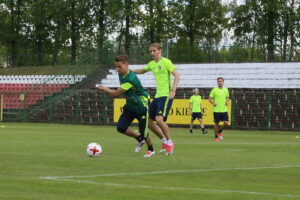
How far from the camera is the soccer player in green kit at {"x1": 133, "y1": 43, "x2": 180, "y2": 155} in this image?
14.9 m

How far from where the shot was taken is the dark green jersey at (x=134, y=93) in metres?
13.6

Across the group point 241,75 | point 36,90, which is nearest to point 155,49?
point 241,75

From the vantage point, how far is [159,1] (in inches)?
2199

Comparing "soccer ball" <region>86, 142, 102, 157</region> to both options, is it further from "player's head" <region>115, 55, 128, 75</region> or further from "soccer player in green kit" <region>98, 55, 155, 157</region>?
"player's head" <region>115, 55, 128, 75</region>

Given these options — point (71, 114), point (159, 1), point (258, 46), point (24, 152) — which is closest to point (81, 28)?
point (159, 1)

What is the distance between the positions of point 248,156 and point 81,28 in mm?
48361

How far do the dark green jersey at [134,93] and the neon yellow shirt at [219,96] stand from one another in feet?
34.9

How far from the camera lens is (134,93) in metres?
13.9

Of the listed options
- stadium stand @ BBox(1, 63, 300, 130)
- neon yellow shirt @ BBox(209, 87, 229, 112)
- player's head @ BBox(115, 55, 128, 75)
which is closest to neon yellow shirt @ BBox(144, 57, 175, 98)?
player's head @ BBox(115, 55, 128, 75)

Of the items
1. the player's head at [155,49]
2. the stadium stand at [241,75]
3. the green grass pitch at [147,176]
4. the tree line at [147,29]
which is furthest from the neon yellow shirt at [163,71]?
the tree line at [147,29]

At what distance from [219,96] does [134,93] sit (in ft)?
36.0

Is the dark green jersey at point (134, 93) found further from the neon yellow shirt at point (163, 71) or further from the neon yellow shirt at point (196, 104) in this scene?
the neon yellow shirt at point (196, 104)

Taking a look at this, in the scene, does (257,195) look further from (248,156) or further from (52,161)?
(248,156)

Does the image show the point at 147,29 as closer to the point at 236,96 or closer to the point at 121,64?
the point at 236,96
